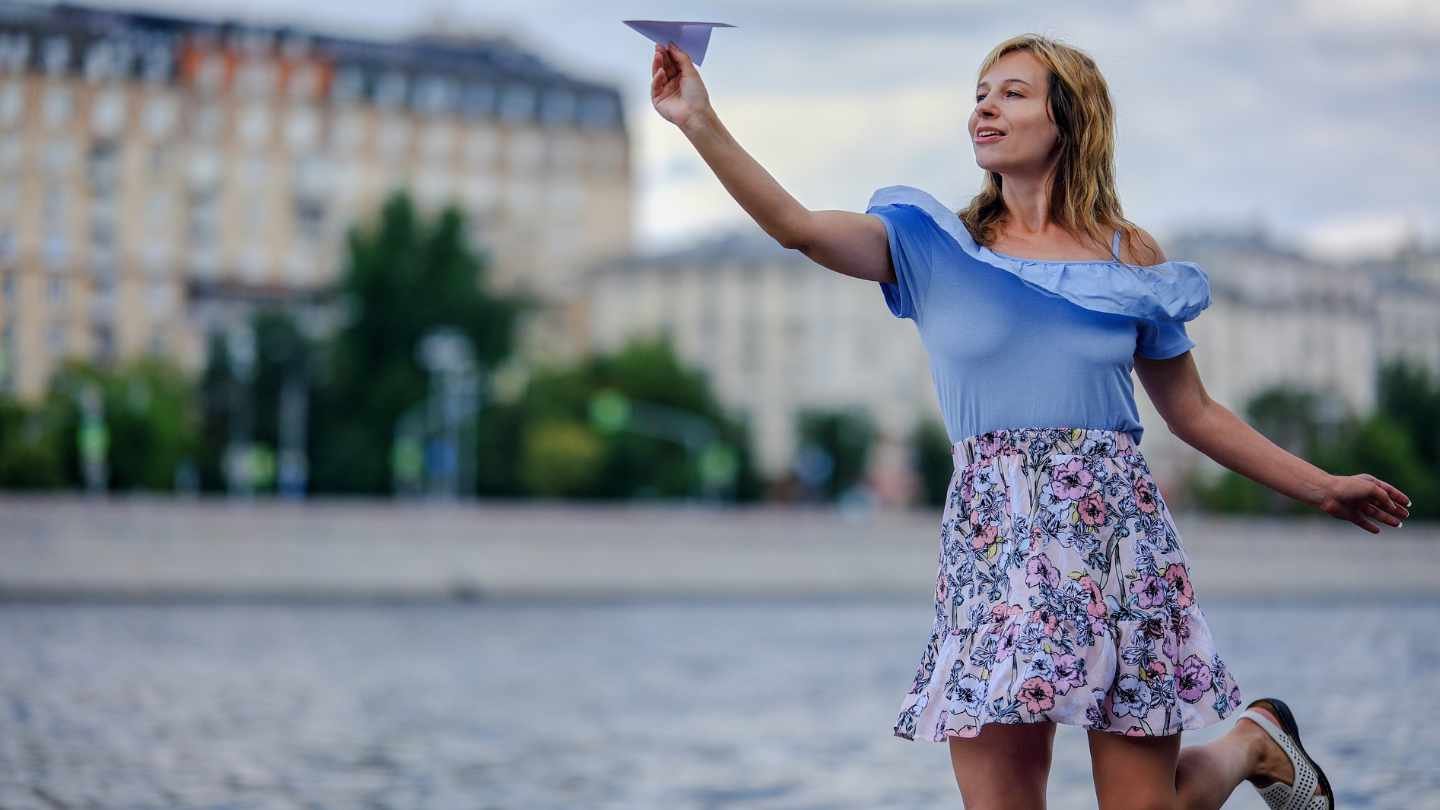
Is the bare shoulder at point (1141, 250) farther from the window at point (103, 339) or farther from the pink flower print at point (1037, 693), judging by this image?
the window at point (103, 339)

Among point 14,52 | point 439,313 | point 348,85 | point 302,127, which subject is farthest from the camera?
point 348,85

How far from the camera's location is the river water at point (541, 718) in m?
8.39

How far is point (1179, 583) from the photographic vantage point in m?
4.02

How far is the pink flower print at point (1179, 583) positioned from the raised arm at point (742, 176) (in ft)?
2.33

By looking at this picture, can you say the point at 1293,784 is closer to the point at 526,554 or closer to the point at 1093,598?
the point at 1093,598

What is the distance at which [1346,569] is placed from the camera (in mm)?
53375

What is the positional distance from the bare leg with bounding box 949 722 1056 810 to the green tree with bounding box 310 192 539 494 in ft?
250

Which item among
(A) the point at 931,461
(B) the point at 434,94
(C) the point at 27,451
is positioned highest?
(B) the point at 434,94

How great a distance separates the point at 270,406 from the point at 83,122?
18.8 metres

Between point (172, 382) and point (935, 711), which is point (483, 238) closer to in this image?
point (172, 382)

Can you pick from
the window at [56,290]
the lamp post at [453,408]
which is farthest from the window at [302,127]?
the lamp post at [453,408]

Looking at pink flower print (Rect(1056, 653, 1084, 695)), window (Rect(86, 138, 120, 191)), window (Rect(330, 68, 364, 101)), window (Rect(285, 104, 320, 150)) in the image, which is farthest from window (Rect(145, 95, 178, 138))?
pink flower print (Rect(1056, 653, 1084, 695))

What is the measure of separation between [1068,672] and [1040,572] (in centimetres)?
17

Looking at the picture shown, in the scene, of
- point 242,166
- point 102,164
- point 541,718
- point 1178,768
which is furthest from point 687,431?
point 1178,768
